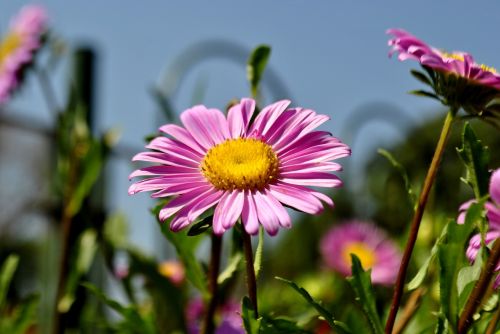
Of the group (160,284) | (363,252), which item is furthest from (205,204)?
(363,252)

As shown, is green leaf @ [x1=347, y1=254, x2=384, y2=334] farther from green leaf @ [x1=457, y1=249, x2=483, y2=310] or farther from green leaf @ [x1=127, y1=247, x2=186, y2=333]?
green leaf @ [x1=127, y1=247, x2=186, y2=333]

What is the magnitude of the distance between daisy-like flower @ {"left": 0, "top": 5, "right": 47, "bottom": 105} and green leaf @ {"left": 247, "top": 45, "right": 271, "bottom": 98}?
565 mm

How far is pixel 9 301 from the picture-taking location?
40.4 inches

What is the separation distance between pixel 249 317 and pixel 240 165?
0.10m

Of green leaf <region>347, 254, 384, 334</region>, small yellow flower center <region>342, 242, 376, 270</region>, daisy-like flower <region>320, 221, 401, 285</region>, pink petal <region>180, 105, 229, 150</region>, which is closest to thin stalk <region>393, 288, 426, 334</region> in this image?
green leaf <region>347, 254, 384, 334</region>

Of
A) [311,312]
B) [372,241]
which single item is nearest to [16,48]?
[311,312]

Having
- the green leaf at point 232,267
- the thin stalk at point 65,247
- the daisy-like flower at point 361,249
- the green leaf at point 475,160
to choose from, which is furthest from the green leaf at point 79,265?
the daisy-like flower at point 361,249

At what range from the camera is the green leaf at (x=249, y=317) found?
437 millimetres

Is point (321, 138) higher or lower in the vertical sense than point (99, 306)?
higher

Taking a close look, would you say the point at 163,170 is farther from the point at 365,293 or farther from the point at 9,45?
the point at 9,45

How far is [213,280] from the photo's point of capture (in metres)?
0.60

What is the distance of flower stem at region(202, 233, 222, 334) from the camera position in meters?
0.59

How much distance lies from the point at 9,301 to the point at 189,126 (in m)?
0.61

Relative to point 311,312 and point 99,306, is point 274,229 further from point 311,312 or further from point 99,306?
point 99,306
